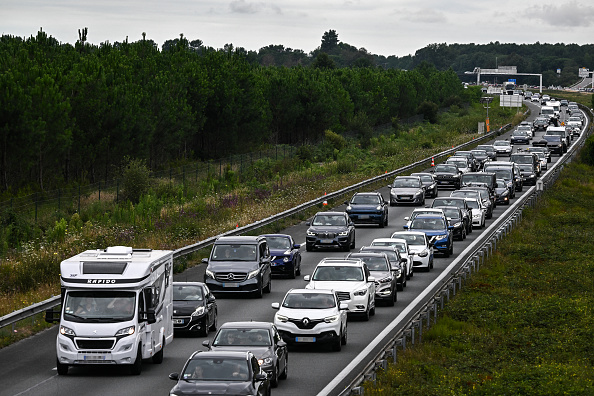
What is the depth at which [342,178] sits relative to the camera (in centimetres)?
6912

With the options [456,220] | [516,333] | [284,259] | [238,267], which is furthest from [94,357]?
[456,220]

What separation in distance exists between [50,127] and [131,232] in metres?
17.2

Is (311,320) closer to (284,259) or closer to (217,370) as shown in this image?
(217,370)

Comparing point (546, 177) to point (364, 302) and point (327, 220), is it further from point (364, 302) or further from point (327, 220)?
point (364, 302)

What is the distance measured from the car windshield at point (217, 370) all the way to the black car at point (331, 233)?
79.0ft

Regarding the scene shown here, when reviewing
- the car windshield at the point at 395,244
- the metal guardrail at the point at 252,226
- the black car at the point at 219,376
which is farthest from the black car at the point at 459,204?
the black car at the point at 219,376

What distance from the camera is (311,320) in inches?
931

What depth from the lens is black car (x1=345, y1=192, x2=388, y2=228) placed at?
48844 millimetres

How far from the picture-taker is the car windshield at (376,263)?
3111 centimetres

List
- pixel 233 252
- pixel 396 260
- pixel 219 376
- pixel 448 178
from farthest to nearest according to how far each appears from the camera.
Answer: pixel 448 178 < pixel 396 260 < pixel 233 252 < pixel 219 376

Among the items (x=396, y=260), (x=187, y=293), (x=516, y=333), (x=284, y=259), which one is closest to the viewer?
(x=187, y=293)

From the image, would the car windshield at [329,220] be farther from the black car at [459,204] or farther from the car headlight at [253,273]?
the car headlight at [253,273]

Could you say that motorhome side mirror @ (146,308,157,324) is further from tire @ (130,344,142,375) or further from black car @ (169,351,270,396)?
black car @ (169,351,270,396)

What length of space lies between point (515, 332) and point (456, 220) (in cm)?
1843
